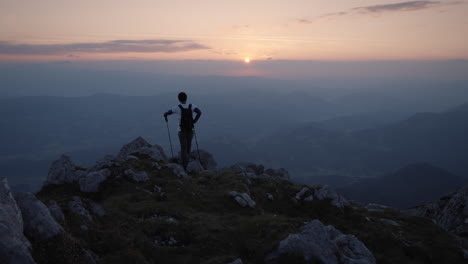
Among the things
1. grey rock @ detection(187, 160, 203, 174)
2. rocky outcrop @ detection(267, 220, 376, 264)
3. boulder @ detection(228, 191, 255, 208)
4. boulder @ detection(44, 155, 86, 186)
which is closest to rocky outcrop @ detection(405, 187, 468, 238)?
rocky outcrop @ detection(267, 220, 376, 264)

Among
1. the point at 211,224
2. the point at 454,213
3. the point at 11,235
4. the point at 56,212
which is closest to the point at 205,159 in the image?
the point at 211,224

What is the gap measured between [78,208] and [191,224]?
607 centimetres

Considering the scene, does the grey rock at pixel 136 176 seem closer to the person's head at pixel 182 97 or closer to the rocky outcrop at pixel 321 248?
the person's head at pixel 182 97

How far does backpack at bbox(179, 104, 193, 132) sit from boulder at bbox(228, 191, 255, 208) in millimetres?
8266

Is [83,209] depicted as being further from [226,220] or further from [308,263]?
[308,263]

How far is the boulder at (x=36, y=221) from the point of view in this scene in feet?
37.1

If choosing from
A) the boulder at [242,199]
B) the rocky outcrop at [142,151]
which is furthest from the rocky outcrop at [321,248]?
the rocky outcrop at [142,151]

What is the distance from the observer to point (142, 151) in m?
34.2

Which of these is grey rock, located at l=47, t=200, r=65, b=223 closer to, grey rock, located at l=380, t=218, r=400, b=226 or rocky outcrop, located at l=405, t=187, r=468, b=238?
grey rock, located at l=380, t=218, r=400, b=226

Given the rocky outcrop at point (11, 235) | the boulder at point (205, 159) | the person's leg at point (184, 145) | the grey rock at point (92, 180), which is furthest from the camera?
the boulder at point (205, 159)

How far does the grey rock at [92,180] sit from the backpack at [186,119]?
26.0 feet

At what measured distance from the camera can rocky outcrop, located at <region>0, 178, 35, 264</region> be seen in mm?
9266

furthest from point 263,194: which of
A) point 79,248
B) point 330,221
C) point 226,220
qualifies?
point 79,248

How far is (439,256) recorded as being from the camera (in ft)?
62.5
